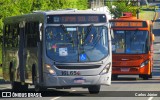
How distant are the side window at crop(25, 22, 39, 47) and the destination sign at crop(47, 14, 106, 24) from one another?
89 cm

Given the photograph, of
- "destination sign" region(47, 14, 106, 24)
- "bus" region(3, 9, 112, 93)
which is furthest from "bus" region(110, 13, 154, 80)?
"destination sign" region(47, 14, 106, 24)

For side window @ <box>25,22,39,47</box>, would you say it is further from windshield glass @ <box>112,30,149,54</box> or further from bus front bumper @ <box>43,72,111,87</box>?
windshield glass @ <box>112,30,149,54</box>

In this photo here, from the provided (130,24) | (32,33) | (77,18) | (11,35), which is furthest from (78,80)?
(130,24)

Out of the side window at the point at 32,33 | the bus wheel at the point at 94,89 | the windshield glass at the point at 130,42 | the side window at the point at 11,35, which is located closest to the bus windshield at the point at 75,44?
the side window at the point at 32,33

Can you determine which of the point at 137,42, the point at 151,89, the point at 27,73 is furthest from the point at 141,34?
the point at 27,73

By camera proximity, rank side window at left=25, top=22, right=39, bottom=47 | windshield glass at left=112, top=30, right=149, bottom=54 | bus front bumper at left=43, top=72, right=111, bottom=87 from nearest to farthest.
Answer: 1. bus front bumper at left=43, top=72, right=111, bottom=87
2. side window at left=25, top=22, right=39, bottom=47
3. windshield glass at left=112, top=30, right=149, bottom=54

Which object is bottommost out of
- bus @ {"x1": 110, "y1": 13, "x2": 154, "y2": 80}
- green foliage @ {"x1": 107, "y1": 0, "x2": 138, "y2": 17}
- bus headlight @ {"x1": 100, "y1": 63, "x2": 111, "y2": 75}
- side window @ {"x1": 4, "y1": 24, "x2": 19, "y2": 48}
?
green foliage @ {"x1": 107, "y1": 0, "x2": 138, "y2": 17}

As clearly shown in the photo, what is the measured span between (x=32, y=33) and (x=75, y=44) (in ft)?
6.91

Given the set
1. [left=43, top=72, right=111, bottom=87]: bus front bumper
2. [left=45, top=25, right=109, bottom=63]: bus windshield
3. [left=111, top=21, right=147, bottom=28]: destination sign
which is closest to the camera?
[left=43, top=72, right=111, bottom=87]: bus front bumper

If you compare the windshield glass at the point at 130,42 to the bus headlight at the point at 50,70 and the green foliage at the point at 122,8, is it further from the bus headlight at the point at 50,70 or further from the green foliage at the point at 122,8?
the green foliage at the point at 122,8

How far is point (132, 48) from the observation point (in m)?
34.0

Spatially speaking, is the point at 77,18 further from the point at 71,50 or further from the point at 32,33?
the point at 32,33

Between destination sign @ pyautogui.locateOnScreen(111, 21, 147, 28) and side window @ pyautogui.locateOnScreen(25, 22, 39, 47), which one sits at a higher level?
side window @ pyautogui.locateOnScreen(25, 22, 39, 47)

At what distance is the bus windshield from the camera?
75.0ft
